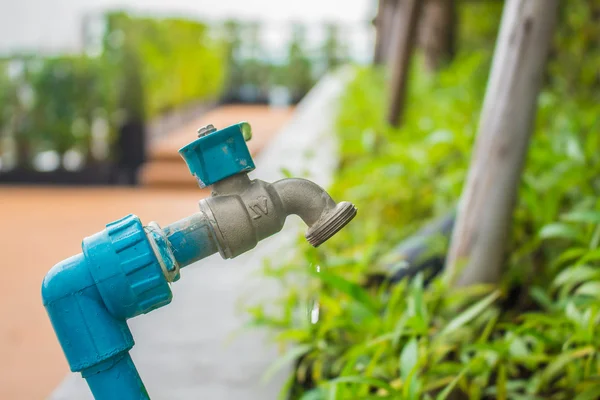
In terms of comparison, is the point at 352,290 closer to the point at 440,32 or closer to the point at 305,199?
the point at 305,199

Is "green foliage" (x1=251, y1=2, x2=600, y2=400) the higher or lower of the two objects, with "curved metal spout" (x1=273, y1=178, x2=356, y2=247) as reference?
lower

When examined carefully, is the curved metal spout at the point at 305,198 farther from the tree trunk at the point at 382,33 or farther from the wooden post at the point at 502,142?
the tree trunk at the point at 382,33

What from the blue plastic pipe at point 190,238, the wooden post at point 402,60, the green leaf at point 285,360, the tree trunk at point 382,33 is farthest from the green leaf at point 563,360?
the tree trunk at point 382,33

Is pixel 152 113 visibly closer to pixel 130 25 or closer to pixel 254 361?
pixel 130 25

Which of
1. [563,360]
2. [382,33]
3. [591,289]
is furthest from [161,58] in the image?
[563,360]

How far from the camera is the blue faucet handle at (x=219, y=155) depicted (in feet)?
2.66

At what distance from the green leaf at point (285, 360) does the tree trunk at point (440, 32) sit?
163 inches

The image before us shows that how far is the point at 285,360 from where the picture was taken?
4.69 ft

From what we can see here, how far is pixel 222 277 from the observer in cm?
213

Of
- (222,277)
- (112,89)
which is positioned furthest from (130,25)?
(222,277)

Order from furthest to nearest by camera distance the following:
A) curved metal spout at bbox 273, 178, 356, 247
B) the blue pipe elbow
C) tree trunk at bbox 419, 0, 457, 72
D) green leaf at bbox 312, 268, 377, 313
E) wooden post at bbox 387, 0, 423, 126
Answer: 1. tree trunk at bbox 419, 0, 457, 72
2. wooden post at bbox 387, 0, 423, 126
3. green leaf at bbox 312, 268, 377, 313
4. curved metal spout at bbox 273, 178, 356, 247
5. the blue pipe elbow

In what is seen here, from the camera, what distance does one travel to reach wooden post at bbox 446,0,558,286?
5.25 ft

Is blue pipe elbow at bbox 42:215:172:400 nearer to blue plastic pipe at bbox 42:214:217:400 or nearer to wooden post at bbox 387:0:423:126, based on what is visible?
blue plastic pipe at bbox 42:214:217:400

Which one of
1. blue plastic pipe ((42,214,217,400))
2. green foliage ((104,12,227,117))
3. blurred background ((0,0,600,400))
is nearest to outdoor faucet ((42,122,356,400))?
blue plastic pipe ((42,214,217,400))
